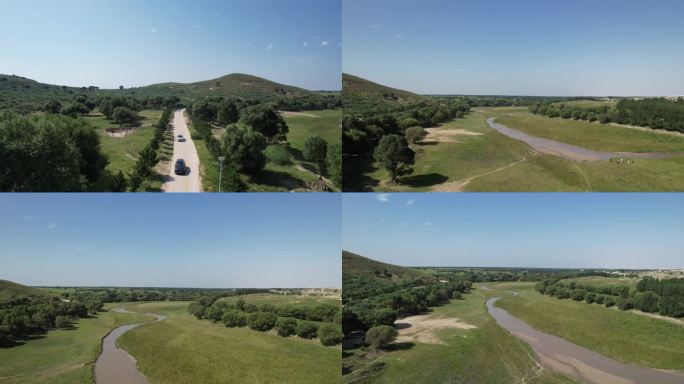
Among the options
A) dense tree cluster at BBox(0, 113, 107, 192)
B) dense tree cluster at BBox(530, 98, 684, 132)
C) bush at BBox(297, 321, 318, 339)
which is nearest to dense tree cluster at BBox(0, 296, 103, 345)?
dense tree cluster at BBox(0, 113, 107, 192)

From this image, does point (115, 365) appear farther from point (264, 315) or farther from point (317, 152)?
point (317, 152)

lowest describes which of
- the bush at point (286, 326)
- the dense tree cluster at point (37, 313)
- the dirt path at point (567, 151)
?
the bush at point (286, 326)

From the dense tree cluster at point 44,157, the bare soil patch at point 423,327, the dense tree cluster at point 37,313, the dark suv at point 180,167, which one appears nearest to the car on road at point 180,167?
the dark suv at point 180,167

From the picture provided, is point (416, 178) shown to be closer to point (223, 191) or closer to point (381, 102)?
point (381, 102)

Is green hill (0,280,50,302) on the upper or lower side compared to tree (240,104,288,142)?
lower

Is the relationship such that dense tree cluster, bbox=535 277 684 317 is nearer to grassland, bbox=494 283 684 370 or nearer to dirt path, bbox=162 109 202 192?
grassland, bbox=494 283 684 370

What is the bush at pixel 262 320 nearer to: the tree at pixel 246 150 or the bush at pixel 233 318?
the bush at pixel 233 318
